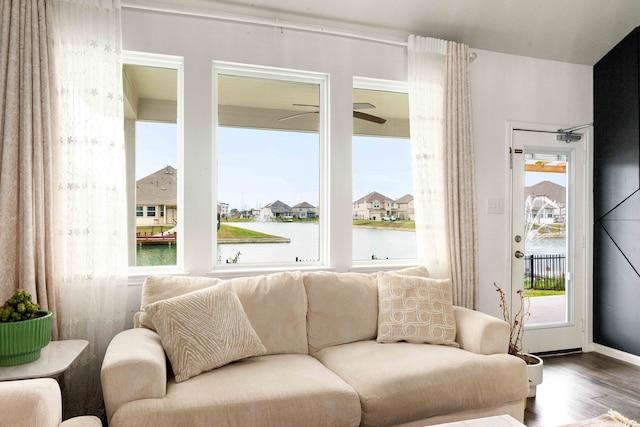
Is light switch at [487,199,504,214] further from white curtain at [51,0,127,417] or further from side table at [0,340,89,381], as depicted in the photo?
side table at [0,340,89,381]

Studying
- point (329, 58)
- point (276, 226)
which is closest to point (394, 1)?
point (329, 58)

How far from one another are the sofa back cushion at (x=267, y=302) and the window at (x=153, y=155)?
0.51 metres

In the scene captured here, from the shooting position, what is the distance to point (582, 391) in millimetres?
3045

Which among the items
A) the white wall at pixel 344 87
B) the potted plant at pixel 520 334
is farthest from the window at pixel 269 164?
the potted plant at pixel 520 334

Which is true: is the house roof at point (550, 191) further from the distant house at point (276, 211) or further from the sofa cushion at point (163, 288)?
the sofa cushion at point (163, 288)

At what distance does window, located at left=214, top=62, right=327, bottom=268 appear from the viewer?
3.16 m

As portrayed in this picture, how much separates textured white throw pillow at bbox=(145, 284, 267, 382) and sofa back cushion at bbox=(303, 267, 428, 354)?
41 cm

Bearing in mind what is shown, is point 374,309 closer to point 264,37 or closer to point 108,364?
point 108,364

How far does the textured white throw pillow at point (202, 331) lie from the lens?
6.84 feet

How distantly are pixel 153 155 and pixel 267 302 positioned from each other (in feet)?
4.26

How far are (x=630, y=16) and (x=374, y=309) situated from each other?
3.11 meters

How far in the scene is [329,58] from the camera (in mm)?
3256

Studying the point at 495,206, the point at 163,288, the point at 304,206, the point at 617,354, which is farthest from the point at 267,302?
the point at 617,354

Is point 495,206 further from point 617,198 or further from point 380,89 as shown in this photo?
point 380,89
